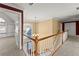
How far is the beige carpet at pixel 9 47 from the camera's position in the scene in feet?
4.42

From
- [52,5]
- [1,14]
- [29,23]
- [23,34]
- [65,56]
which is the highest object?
[52,5]

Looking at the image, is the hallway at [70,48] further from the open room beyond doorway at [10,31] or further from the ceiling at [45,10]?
the open room beyond doorway at [10,31]

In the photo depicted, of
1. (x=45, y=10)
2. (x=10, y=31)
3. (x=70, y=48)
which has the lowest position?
(x=70, y=48)

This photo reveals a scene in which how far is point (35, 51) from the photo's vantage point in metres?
1.43

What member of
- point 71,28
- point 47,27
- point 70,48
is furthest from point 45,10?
point 70,48

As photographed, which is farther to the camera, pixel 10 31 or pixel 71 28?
pixel 71 28

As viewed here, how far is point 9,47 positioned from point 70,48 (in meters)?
0.74

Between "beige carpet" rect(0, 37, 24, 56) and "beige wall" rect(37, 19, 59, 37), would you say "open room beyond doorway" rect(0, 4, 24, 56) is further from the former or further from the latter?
"beige wall" rect(37, 19, 59, 37)

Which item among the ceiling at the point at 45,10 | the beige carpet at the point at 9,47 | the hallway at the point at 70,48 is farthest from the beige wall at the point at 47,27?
the beige carpet at the point at 9,47

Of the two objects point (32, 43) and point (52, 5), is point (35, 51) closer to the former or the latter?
point (32, 43)

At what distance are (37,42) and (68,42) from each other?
0.39m

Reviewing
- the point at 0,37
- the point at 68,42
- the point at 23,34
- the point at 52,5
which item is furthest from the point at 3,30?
the point at 68,42

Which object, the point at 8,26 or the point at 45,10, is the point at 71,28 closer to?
the point at 45,10

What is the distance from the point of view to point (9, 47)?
137 cm
